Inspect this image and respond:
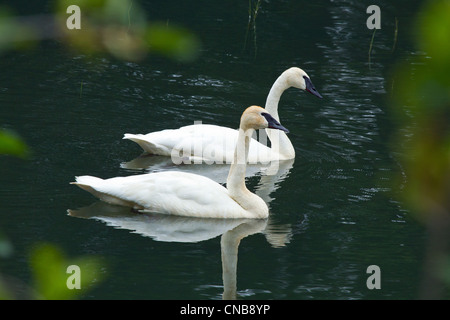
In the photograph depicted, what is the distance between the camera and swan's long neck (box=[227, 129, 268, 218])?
7.79 metres

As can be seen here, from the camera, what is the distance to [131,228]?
7320 millimetres

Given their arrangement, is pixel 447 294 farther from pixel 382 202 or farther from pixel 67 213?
pixel 67 213

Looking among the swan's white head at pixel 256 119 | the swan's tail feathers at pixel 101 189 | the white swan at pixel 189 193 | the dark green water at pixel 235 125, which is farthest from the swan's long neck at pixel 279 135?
the swan's tail feathers at pixel 101 189

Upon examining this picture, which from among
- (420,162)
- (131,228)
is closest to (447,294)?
(131,228)

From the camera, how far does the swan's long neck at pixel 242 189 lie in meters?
7.79

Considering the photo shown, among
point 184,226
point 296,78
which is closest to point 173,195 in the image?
point 184,226

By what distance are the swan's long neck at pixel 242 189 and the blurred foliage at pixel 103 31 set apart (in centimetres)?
640

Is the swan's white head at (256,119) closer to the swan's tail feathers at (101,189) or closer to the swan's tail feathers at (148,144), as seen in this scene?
the swan's tail feathers at (101,189)

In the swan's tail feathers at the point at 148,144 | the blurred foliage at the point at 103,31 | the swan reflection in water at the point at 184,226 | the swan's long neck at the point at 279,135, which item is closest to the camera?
the blurred foliage at the point at 103,31

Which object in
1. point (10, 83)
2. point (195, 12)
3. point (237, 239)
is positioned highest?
point (195, 12)

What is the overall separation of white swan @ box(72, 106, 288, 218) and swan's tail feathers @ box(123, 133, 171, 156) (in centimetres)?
166

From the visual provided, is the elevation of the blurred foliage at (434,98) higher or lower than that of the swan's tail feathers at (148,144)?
higher

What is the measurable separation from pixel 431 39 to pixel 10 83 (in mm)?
11150

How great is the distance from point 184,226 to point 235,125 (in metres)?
3.72
